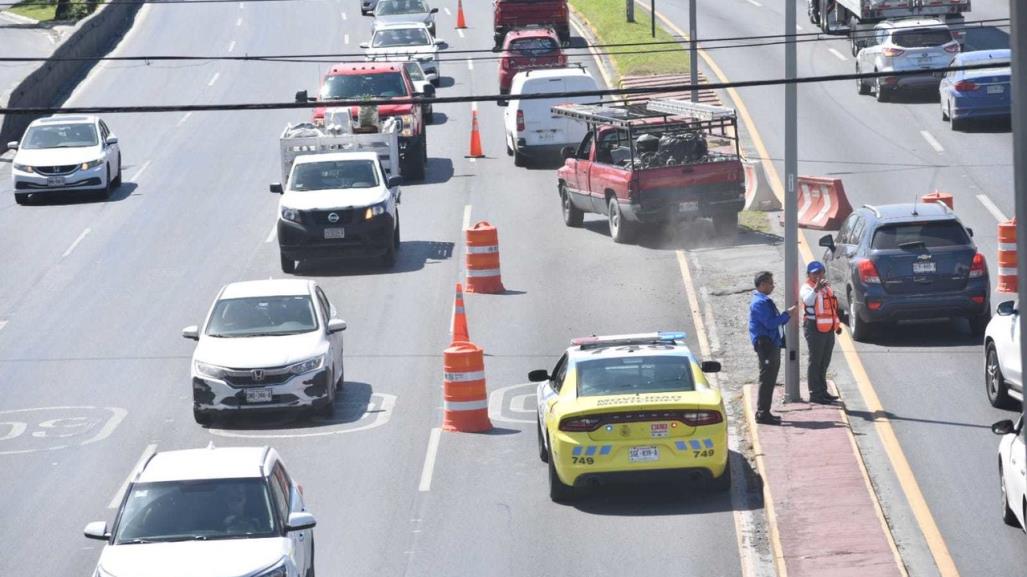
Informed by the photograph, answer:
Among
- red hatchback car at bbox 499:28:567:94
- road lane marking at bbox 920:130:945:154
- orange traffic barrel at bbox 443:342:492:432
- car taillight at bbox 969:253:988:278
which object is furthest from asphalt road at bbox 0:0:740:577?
Answer: road lane marking at bbox 920:130:945:154

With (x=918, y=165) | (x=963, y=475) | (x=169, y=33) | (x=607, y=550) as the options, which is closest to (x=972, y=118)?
(x=918, y=165)

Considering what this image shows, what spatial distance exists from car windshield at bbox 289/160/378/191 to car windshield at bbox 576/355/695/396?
13454 millimetres

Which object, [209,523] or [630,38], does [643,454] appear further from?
[630,38]

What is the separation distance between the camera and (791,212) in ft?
66.4

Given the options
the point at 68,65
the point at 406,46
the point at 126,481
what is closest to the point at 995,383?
the point at 126,481

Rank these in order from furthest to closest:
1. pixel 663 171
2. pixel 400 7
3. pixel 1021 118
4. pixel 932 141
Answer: pixel 400 7 → pixel 932 141 → pixel 663 171 → pixel 1021 118

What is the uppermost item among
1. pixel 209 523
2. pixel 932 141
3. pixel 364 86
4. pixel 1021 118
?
pixel 1021 118

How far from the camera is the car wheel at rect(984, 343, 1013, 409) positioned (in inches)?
730

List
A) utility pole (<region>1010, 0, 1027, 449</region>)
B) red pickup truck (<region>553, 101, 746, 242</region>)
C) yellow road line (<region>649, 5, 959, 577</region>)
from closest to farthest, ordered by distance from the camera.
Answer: utility pole (<region>1010, 0, 1027, 449</region>) → yellow road line (<region>649, 5, 959, 577</region>) → red pickup truck (<region>553, 101, 746, 242</region>)

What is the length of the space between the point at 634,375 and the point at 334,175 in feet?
46.4

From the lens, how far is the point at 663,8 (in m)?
62.8

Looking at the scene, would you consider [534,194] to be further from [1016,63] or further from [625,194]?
[1016,63]

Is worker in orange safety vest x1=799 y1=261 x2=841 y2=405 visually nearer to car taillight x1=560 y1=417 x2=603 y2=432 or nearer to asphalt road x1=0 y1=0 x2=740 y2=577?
asphalt road x1=0 y1=0 x2=740 y2=577

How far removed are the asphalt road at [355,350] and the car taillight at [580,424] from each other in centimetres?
87
